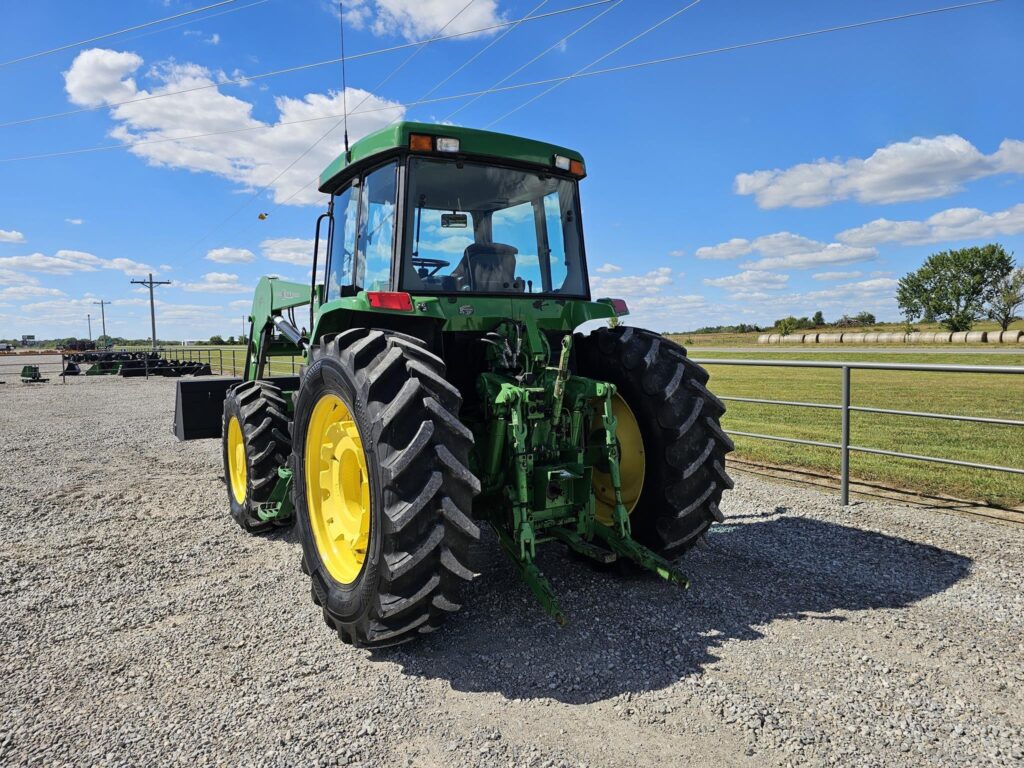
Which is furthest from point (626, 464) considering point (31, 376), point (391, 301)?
point (31, 376)

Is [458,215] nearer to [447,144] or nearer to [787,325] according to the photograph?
[447,144]

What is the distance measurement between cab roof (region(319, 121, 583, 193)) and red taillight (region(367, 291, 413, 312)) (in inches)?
33.9

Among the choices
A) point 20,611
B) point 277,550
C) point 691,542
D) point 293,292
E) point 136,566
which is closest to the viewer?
point 20,611

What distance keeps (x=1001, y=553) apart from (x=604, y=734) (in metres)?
3.49

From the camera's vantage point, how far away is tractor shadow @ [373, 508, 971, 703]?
290 cm

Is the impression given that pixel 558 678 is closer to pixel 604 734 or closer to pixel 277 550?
pixel 604 734

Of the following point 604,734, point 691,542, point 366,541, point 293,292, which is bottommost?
point 604,734

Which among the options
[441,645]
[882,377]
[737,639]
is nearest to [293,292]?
[441,645]

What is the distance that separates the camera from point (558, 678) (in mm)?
2840

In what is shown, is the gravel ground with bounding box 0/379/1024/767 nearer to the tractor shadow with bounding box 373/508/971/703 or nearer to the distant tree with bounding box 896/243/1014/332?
the tractor shadow with bounding box 373/508/971/703

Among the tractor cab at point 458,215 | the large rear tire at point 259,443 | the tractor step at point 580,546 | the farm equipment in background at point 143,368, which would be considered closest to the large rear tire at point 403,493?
the tractor cab at point 458,215

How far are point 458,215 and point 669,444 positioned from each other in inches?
73.4

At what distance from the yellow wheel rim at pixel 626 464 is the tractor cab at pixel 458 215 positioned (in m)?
0.84

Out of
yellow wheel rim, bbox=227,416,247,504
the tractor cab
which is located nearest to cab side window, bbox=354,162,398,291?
the tractor cab
